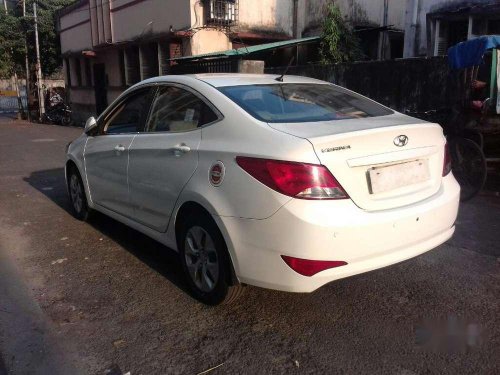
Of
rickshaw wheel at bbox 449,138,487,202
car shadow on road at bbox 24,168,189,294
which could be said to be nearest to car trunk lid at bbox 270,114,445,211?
car shadow on road at bbox 24,168,189,294

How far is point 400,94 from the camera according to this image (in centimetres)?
850

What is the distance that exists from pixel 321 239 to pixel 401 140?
0.87 meters

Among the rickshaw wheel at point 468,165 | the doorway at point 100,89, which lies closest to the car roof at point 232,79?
the rickshaw wheel at point 468,165

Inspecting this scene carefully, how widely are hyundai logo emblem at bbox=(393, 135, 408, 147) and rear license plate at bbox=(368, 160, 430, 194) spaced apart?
4.9 inches

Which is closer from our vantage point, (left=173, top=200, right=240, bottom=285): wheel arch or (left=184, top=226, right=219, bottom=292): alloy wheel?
(left=173, top=200, right=240, bottom=285): wheel arch

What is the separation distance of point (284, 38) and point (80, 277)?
13.3 meters

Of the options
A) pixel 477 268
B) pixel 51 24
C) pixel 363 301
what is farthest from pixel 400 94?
pixel 51 24

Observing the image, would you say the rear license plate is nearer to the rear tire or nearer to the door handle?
the rear tire

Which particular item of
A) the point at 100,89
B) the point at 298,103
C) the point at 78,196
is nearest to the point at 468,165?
the point at 298,103

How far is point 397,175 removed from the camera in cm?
302

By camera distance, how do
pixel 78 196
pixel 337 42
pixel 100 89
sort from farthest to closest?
pixel 100 89 → pixel 337 42 → pixel 78 196

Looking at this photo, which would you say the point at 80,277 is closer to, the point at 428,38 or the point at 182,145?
the point at 182,145

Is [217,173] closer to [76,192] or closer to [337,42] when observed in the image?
[76,192]

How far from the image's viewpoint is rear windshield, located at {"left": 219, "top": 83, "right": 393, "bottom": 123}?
3322 mm
